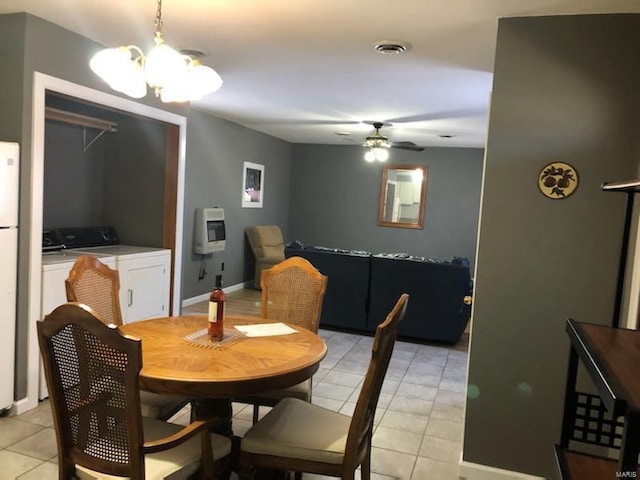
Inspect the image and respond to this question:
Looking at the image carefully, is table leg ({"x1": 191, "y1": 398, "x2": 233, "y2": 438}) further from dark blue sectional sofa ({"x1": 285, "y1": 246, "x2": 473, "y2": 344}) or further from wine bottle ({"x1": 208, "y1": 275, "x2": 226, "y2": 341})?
dark blue sectional sofa ({"x1": 285, "y1": 246, "x2": 473, "y2": 344})

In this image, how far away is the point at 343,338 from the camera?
5352mm

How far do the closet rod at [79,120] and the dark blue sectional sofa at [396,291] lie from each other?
7.40 feet

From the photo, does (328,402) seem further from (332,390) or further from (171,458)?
(171,458)

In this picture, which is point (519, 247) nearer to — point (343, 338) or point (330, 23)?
point (330, 23)

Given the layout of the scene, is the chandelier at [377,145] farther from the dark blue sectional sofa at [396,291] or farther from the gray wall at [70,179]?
the gray wall at [70,179]

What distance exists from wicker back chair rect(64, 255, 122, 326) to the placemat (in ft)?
1.59

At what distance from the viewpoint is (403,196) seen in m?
8.94

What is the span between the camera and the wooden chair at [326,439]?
6.36 feet

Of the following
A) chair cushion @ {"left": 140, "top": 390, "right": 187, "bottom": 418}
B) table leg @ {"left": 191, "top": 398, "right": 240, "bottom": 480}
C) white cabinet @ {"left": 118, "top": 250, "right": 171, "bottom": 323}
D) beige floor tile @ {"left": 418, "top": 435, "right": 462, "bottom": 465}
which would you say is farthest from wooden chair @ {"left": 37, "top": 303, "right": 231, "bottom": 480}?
white cabinet @ {"left": 118, "top": 250, "right": 171, "bottom": 323}

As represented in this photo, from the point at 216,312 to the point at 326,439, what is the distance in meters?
0.73

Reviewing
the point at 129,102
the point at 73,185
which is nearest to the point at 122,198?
the point at 73,185

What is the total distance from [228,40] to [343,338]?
3.19 meters

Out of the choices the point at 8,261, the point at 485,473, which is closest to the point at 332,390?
the point at 485,473

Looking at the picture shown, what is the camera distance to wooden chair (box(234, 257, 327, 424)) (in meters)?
3.05
